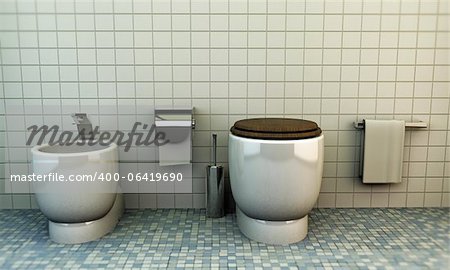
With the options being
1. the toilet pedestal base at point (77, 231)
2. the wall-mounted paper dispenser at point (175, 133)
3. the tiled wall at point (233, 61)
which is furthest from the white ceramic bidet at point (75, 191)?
the tiled wall at point (233, 61)

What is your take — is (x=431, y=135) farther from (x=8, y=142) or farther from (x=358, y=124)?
(x=8, y=142)

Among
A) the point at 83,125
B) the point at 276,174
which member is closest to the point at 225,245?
the point at 276,174

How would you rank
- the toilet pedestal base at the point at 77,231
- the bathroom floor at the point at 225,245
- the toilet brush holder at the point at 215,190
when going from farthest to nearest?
the toilet brush holder at the point at 215,190, the toilet pedestal base at the point at 77,231, the bathroom floor at the point at 225,245

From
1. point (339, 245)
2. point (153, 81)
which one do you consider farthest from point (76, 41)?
point (339, 245)

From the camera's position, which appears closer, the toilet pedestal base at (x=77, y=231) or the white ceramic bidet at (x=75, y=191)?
the white ceramic bidet at (x=75, y=191)

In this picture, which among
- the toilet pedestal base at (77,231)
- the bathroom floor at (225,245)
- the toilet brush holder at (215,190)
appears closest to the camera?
the bathroom floor at (225,245)

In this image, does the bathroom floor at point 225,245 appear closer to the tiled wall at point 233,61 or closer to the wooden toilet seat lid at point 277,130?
the tiled wall at point 233,61

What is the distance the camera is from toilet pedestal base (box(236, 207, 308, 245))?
5.63 ft

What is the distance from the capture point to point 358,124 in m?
2.05

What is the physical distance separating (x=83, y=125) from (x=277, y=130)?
36.2 inches

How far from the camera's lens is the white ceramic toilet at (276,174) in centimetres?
160

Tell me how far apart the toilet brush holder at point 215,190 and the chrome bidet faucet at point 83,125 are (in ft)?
Answer: 1.94

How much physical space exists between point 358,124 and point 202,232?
933mm

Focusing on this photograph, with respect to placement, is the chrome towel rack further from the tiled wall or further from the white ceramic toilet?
the white ceramic toilet
